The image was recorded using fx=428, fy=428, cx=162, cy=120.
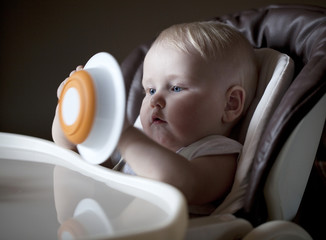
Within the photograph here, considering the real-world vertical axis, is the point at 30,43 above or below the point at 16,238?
below

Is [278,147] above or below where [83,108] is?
below

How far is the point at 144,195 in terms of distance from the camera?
1.82 feet

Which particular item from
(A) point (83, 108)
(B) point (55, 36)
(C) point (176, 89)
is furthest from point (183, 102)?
(B) point (55, 36)

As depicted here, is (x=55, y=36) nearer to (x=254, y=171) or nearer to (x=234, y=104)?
(x=234, y=104)

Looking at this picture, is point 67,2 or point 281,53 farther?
point 67,2

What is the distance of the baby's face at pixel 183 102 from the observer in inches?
32.9

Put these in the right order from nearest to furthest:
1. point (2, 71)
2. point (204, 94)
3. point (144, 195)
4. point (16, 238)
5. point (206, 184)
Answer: point (16, 238), point (144, 195), point (206, 184), point (204, 94), point (2, 71)

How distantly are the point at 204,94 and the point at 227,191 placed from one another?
Answer: 196mm

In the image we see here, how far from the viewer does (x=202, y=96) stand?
0.84 m

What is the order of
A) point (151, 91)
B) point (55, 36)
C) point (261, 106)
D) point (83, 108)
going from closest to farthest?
point (83, 108)
point (261, 106)
point (151, 91)
point (55, 36)

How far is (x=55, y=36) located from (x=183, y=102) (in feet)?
4.12

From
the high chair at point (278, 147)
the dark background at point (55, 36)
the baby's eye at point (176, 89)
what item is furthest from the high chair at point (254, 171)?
the dark background at point (55, 36)

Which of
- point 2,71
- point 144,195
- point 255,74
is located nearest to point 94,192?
point 144,195

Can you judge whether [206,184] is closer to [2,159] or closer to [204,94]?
[204,94]
